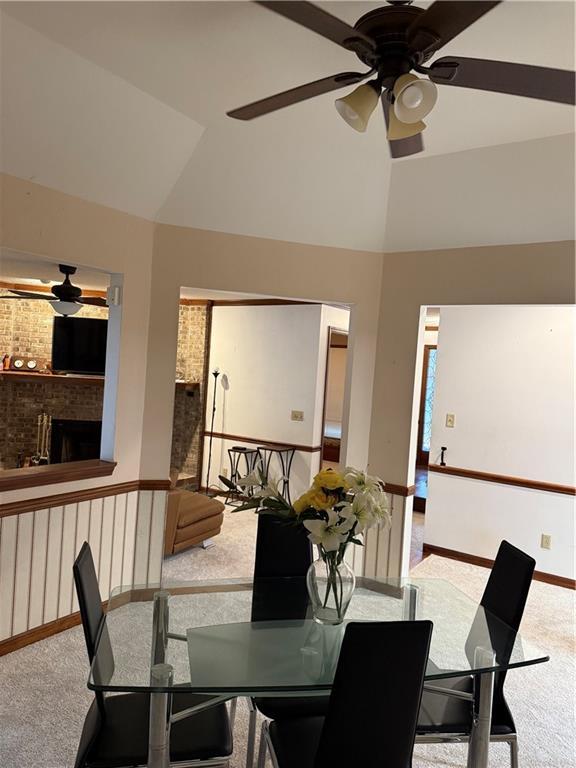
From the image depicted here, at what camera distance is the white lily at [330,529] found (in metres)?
1.83

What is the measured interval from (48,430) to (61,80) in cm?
460

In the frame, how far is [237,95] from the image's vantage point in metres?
2.67

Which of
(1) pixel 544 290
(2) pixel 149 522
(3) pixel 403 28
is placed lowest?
(2) pixel 149 522

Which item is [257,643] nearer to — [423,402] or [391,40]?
[391,40]

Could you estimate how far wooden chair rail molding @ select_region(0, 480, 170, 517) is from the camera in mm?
3006

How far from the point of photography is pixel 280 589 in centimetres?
251

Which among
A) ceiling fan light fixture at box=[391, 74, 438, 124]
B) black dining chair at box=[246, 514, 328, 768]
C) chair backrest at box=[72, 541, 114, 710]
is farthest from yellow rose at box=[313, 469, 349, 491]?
ceiling fan light fixture at box=[391, 74, 438, 124]

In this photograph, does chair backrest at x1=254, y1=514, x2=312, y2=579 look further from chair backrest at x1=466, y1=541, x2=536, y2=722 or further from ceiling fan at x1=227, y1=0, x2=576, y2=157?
ceiling fan at x1=227, y1=0, x2=576, y2=157

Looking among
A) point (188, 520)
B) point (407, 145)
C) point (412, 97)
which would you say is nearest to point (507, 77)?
point (412, 97)

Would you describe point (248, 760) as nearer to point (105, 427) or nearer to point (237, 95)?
point (105, 427)

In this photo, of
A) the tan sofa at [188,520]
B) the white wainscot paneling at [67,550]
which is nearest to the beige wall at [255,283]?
the white wainscot paneling at [67,550]

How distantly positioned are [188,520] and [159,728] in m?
3.01

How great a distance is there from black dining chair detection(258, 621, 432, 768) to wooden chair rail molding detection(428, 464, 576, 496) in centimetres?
344

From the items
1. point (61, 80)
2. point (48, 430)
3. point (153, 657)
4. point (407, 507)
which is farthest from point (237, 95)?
point (48, 430)
